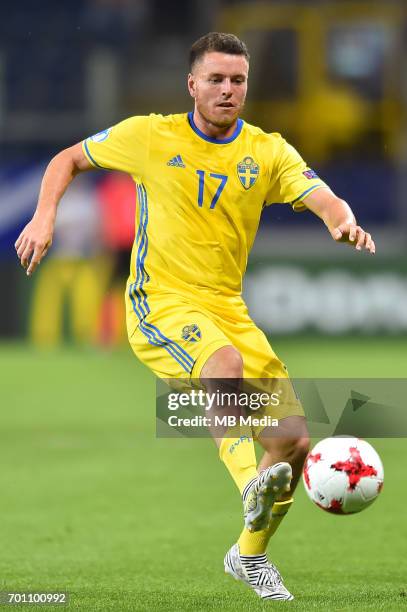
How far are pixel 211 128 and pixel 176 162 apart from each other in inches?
8.1

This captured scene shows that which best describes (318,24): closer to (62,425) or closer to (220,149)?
(62,425)

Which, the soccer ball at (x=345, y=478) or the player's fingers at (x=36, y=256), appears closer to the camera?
the player's fingers at (x=36, y=256)

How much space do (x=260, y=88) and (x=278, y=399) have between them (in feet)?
60.9

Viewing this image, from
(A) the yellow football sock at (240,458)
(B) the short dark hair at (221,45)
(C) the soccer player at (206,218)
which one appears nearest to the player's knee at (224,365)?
(C) the soccer player at (206,218)

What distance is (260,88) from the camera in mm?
23422

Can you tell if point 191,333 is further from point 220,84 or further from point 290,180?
point 220,84

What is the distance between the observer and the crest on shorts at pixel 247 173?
5.48 meters

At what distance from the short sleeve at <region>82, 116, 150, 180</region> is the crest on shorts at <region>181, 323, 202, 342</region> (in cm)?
73

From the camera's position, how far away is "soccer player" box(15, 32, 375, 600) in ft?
17.4

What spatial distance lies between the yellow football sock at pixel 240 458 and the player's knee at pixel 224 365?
0.86 ft

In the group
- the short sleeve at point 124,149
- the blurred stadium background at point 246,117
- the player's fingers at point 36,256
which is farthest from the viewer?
the blurred stadium background at point 246,117

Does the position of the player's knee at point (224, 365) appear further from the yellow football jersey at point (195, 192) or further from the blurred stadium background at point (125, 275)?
the blurred stadium background at point (125, 275)

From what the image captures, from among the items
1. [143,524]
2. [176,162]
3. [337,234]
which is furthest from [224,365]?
[143,524]

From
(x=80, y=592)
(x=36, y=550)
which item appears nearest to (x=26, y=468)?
(x=36, y=550)
